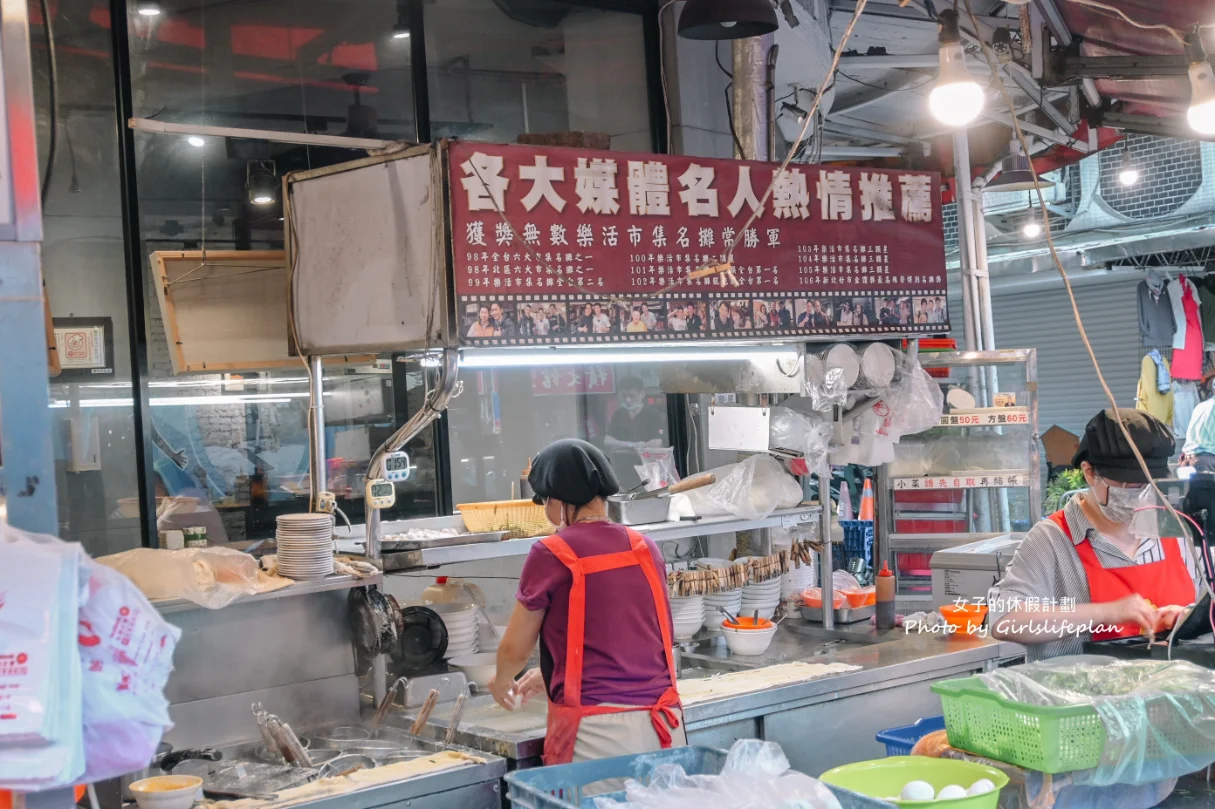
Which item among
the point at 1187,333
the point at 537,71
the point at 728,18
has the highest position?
the point at 537,71

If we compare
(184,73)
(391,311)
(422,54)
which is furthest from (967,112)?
(184,73)

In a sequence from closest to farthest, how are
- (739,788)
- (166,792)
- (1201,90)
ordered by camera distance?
(739,788), (166,792), (1201,90)

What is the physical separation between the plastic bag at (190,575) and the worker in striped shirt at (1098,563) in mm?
2456

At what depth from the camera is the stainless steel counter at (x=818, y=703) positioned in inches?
160

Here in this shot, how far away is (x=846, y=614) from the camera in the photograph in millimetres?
5469

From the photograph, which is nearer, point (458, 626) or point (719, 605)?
point (458, 626)

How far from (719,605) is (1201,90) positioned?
283 cm

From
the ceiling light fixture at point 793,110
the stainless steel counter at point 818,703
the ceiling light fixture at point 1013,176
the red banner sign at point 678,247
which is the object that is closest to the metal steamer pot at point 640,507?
the stainless steel counter at point 818,703

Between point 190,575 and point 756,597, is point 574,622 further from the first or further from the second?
point 756,597

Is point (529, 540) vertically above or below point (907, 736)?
above

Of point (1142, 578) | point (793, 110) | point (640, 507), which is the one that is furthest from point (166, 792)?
point (793, 110)

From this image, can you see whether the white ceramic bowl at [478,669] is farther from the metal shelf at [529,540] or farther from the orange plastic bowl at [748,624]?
the orange plastic bowl at [748,624]

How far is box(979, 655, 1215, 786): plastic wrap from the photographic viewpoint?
103 inches

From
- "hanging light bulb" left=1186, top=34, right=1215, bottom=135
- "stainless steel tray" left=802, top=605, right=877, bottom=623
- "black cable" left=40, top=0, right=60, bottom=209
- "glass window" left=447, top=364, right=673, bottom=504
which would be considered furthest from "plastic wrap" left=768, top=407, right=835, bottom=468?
"black cable" left=40, top=0, right=60, bottom=209
